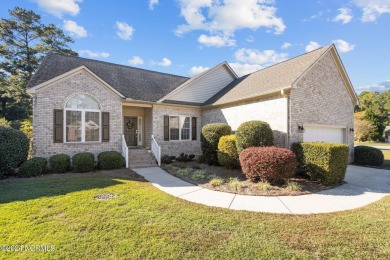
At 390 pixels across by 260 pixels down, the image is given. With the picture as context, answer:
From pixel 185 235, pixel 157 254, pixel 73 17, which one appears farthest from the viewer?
pixel 73 17

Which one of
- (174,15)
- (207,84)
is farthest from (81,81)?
(207,84)

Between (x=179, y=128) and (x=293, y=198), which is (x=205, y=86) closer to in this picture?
(x=179, y=128)

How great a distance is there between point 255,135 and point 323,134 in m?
5.14

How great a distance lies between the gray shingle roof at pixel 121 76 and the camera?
478 inches

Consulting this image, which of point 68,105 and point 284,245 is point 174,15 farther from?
point 284,245

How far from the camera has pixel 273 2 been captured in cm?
1047

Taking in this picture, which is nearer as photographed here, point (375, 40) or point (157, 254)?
point (157, 254)

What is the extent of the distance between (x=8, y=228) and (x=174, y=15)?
48.3 feet

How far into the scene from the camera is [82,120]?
1089 cm

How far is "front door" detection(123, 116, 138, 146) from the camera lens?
47.7 feet

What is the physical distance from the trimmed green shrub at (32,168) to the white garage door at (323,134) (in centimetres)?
1298

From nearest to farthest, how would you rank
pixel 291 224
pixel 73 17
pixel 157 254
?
pixel 157 254 < pixel 291 224 < pixel 73 17

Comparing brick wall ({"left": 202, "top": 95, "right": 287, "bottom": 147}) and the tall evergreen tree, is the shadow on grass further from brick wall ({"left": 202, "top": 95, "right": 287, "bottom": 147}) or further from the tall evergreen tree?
the tall evergreen tree

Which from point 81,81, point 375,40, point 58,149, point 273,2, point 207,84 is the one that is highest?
point 273,2
